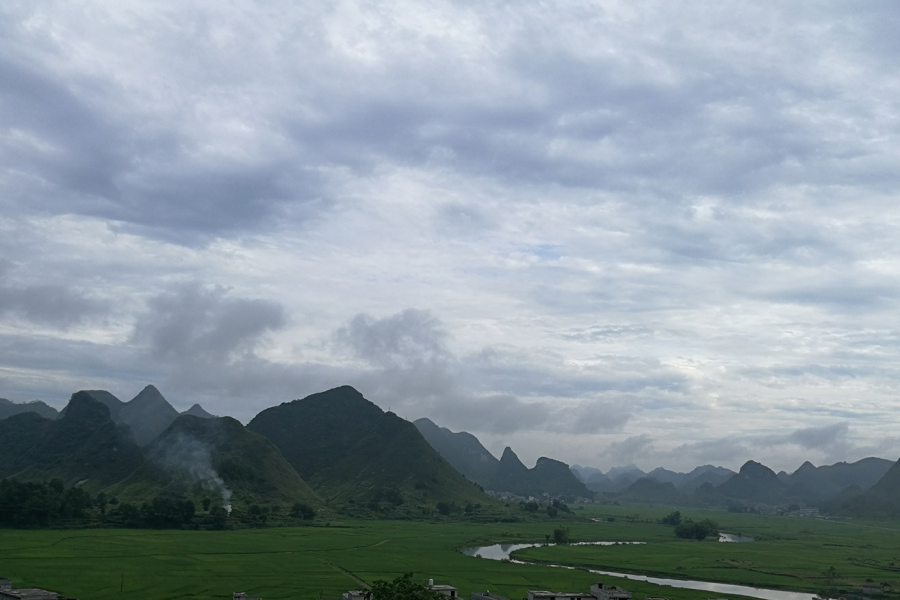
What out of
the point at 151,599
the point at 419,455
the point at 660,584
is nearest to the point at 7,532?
the point at 151,599

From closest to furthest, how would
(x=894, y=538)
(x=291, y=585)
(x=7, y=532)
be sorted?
(x=291, y=585) < (x=7, y=532) < (x=894, y=538)

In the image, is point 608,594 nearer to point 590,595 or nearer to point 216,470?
point 590,595

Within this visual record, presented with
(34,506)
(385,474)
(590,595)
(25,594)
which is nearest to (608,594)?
(590,595)

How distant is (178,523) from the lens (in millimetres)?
100438

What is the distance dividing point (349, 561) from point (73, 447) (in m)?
105

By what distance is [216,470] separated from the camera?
12712 centimetres

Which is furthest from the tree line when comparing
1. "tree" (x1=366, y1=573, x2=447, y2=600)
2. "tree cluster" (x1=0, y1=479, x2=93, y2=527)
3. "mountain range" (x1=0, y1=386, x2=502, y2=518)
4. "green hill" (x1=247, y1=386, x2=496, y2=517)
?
"tree" (x1=366, y1=573, x2=447, y2=600)

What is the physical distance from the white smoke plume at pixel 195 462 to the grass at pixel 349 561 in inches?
824

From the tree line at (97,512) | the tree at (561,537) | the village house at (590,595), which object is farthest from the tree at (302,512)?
the village house at (590,595)

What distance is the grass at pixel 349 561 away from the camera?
55656 mm

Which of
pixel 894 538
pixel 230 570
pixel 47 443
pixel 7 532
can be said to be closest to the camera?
pixel 230 570

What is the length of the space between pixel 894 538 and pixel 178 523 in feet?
380

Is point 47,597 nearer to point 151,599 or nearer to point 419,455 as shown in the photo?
point 151,599

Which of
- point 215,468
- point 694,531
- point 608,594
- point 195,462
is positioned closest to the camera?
point 608,594
